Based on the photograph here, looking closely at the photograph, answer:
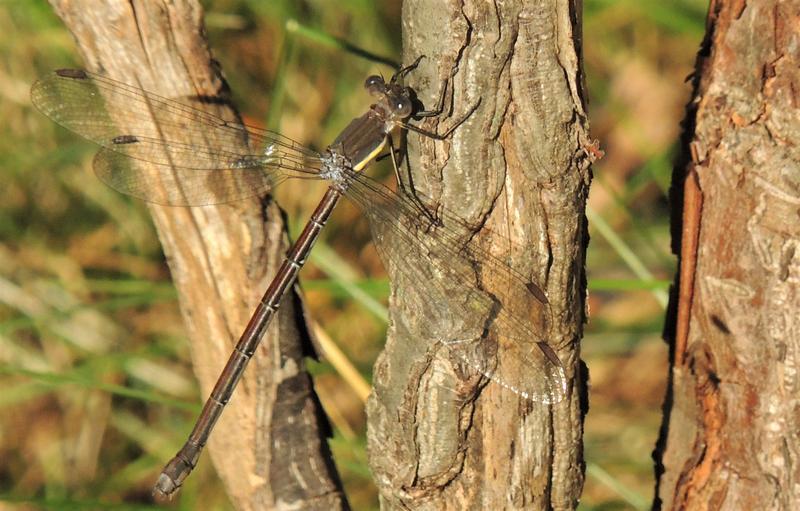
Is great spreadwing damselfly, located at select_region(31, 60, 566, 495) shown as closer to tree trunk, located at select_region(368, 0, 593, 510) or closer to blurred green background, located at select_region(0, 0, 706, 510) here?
tree trunk, located at select_region(368, 0, 593, 510)

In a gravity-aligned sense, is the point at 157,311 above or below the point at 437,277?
above

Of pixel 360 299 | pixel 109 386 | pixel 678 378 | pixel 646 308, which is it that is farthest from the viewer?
pixel 646 308

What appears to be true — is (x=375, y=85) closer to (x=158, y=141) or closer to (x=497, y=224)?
(x=158, y=141)

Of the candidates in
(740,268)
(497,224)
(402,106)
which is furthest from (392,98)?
(740,268)

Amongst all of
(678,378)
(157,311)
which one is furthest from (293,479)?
(157,311)

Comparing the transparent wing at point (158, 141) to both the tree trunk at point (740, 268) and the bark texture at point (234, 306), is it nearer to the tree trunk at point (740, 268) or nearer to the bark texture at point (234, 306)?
the bark texture at point (234, 306)

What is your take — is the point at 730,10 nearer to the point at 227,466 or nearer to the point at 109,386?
the point at 227,466
